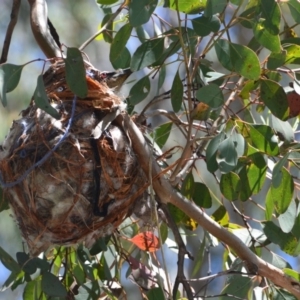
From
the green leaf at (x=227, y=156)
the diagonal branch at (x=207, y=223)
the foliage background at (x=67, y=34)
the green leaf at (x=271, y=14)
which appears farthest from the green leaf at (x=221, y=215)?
the foliage background at (x=67, y=34)

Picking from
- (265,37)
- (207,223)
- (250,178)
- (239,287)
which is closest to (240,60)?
(265,37)

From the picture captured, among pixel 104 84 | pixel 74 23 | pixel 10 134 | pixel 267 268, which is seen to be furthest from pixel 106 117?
pixel 74 23

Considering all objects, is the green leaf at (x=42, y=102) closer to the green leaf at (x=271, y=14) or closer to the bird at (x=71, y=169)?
the bird at (x=71, y=169)

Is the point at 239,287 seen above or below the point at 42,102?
below

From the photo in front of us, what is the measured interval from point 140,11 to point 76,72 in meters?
0.19

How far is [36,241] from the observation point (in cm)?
164

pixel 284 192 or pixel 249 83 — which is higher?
pixel 249 83

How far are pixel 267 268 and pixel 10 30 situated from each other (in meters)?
0.96

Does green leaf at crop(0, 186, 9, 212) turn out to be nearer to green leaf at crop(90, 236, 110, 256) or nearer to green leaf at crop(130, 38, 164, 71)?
green leaf at crop(90, 236, 110, 256)

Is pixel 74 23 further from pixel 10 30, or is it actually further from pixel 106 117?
pixel 106 117

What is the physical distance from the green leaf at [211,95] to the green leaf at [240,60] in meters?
0.06

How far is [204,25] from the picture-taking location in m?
1.55

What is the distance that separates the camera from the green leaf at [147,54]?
161 cm

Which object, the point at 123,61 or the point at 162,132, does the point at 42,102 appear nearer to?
the point at 123,61
